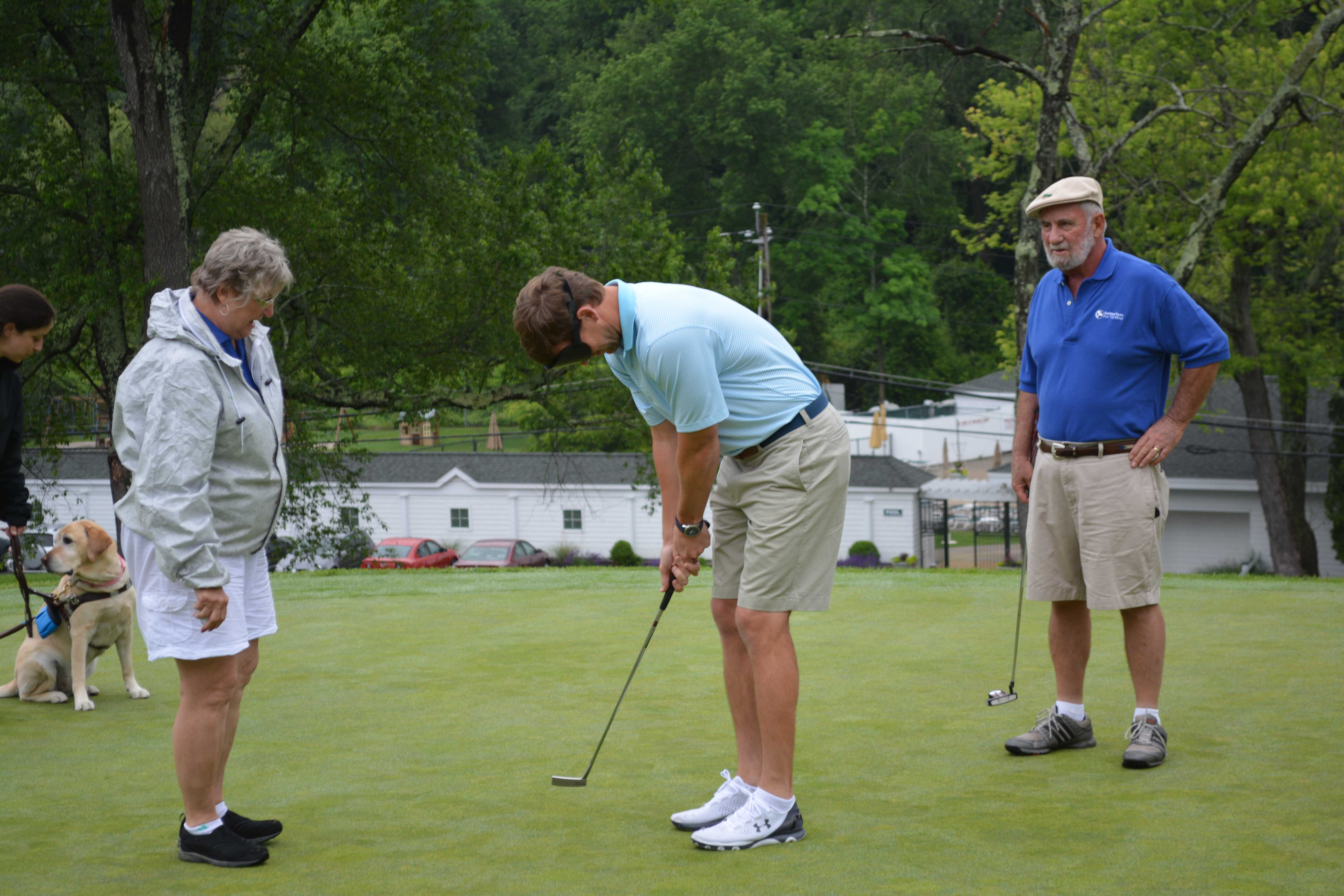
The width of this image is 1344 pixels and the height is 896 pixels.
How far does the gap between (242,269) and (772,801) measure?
5.99ft

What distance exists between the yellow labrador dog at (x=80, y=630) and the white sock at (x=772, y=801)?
2.74 m

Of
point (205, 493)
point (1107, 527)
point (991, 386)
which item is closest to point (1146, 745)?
point (1107, 527)

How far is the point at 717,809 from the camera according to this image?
3.22 meters

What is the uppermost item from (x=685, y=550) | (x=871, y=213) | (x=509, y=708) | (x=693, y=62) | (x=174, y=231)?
(x=693, y=62)

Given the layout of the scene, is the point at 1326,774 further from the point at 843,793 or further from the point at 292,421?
the point at 292,421

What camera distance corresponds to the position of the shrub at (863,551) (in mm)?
35125

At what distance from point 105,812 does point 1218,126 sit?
23330 millimetres

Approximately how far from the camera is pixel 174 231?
43.8 feet

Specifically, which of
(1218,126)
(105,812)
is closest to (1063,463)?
(105,812)

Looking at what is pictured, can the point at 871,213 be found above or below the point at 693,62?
below

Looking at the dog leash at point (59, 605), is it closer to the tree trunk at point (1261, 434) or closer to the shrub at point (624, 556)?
the tree trunk at point (1261, 434)

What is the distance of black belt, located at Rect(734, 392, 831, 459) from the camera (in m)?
3.28

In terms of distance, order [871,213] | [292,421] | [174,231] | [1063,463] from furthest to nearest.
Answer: [871,213], [292,421], [174,231], [1063,463]

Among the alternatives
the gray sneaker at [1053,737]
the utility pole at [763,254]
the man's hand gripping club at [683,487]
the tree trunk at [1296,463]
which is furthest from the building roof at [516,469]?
the man's hand gripping club at [683,487]
